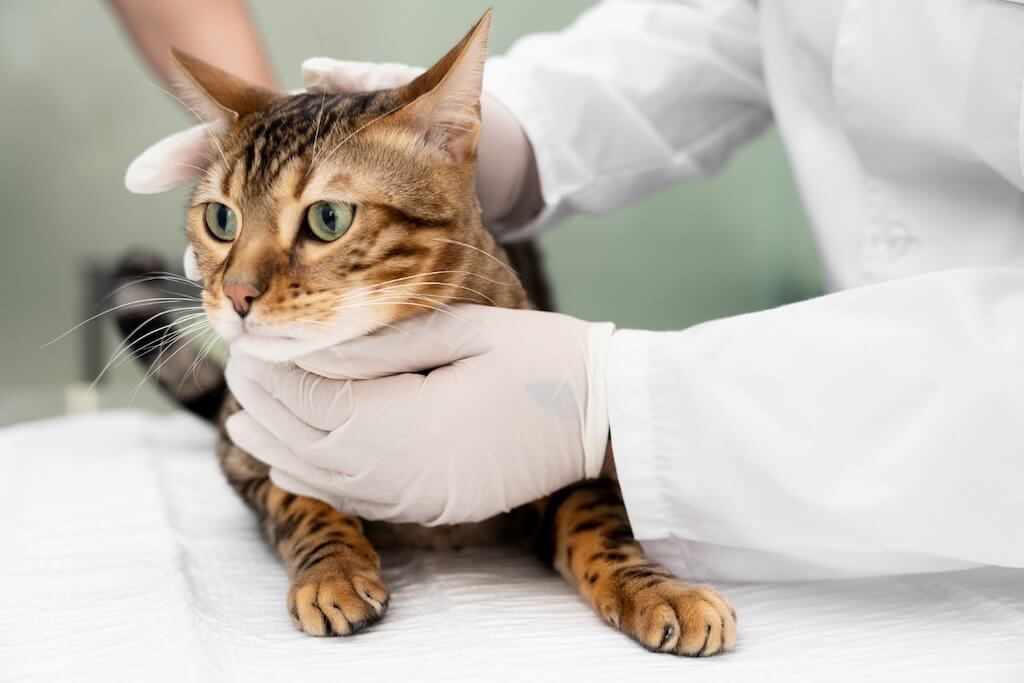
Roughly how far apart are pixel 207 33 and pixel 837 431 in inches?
41.6

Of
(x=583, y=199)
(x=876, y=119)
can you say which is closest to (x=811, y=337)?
(x=876, y=119)

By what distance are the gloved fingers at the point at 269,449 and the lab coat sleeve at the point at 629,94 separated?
49cm

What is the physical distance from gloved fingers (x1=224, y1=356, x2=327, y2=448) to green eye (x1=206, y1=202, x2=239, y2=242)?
14 cm

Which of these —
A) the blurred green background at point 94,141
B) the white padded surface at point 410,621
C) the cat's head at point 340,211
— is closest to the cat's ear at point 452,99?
the cat's head at point 340,211

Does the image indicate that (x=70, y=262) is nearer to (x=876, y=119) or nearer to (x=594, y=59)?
(x=594, y=59)

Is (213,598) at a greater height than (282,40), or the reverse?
(282,40)

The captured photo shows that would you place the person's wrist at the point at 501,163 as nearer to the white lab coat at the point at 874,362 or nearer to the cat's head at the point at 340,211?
the cat's head at the point at 340,211

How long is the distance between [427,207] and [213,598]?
1.39 ft

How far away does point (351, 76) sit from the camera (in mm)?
1023

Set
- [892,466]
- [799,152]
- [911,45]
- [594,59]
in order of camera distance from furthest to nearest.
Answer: [594,59]
[799,152]
[911,45]
[892,466]

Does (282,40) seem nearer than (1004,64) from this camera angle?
No

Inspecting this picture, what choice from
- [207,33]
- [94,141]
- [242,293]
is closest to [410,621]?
[242,293]

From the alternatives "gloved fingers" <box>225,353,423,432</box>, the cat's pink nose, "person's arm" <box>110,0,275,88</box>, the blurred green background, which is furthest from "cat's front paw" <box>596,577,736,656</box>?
the blurred green background

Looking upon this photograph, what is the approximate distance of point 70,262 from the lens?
2324 millimetres
